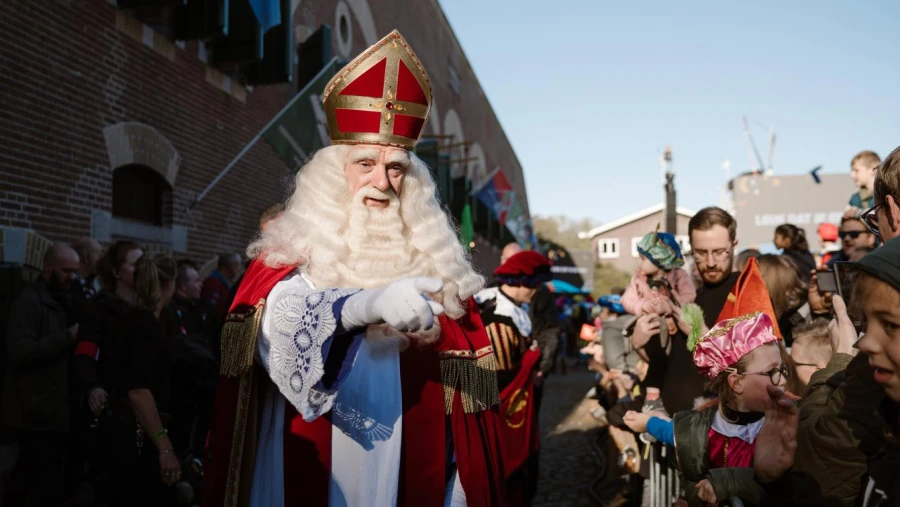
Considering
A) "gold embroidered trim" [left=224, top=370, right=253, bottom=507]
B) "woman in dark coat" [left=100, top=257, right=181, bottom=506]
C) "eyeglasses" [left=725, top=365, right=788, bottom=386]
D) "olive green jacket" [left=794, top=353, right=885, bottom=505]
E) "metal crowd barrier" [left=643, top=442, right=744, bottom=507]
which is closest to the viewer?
"olive green jacket" [left=794, top=353, right=885, bottom=505]

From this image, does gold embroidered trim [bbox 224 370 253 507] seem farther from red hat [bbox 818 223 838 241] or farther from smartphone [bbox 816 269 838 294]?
red hat [bbox 818 223 838 241]

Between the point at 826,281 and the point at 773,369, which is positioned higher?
the point at 826,281

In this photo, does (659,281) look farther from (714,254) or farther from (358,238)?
(358,238)

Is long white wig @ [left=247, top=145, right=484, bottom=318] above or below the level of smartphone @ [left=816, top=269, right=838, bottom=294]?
above

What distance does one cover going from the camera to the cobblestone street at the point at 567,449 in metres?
6.98

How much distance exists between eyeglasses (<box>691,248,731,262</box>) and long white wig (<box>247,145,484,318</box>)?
1.67 meters

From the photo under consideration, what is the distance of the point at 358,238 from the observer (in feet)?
8.47

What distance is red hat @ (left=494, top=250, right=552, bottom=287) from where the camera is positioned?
241 inches

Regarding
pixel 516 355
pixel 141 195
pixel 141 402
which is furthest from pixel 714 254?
pixel 141 195

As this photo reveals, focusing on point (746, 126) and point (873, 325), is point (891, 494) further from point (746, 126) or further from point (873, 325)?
point (746, 126)

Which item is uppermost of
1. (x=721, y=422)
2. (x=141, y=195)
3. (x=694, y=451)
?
(x=141, y=195)

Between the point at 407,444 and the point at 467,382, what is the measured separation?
0.91 feet


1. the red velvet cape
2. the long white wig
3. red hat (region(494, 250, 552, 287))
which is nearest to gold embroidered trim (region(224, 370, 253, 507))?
the red velvet cape

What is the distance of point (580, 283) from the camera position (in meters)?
48.4
